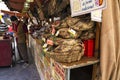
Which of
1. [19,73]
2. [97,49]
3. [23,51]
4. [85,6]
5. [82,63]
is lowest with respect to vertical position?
[19,73]

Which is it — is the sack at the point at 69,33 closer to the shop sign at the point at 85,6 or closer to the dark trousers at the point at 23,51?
the shop sign at the point at 85,6

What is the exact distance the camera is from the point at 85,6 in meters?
1.46

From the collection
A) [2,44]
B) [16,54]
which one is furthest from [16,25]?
[16,54]

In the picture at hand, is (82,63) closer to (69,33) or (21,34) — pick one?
(69,33)

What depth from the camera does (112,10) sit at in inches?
64.9

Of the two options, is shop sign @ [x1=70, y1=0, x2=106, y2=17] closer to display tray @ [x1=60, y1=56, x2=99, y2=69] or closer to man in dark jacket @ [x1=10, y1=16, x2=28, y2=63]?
display tray @ [x1=60, y1=56, x2=99, y2=69]

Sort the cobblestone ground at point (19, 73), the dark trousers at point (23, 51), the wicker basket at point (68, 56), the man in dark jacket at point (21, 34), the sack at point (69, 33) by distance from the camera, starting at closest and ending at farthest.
A: the wicker basket at point (68, 56), the sack at point (69, 33), the cobblestone ground at point (19, 73), the man in dark jacket at point (21, 34), the dark trousers at point (23, 51)

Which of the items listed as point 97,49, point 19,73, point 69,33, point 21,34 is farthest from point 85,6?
point 21,34

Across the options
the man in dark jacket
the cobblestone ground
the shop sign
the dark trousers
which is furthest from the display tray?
the dark trousers

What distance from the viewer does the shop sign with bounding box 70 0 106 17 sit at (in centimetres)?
126

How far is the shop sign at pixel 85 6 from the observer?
126 cm

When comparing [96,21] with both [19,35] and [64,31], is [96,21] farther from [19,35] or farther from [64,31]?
[19,35]

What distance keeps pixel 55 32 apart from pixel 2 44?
11.6 feet

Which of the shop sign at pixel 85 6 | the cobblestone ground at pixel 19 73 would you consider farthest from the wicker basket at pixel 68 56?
the cobblestone ground at pixel 19 73
